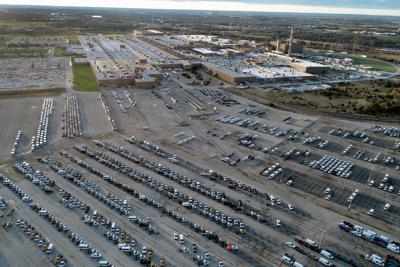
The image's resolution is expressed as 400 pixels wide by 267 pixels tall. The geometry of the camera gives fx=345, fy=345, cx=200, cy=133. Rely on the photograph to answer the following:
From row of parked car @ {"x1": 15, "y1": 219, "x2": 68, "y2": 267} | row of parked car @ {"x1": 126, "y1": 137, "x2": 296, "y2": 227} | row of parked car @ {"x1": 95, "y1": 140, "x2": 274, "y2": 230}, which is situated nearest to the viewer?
row of parked car @ {"x1": 15, "y1": 219, "x2": 68, "y2": 267}

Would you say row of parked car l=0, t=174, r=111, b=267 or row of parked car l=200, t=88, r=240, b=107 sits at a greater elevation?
row of parked car l=200, t=88, r=240, b=107

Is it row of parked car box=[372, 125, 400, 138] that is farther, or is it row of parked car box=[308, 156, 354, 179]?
row of parked car box=[372, 125, 400, 138]

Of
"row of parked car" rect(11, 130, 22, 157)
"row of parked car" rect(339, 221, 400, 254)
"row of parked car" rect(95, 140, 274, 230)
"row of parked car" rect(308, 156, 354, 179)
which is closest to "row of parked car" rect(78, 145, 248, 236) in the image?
"row of parked car" rect(95, 140, 274, 230)

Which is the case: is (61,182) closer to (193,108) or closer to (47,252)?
(47,252)

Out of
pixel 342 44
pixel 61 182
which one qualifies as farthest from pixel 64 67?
pixel 342 44

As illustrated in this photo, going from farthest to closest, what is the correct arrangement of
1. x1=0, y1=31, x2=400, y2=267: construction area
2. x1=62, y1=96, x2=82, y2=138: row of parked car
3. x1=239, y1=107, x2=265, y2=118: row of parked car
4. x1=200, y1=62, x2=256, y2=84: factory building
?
x1=200, y1=62, x2=256, y2=84: factory building < x1=239, y1=107, x2=265, y2=118: row of parked car < x1=62, y1=96, x2=82, y2=138: row of parked car < x1=0, y1=31, x2=400, y2=267: construction area

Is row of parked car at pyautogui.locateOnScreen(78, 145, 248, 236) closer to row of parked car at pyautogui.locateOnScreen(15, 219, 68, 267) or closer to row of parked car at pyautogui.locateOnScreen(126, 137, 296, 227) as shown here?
row of parked car at pyautogui.locateOnScreen(126, 137, 296, 227)
